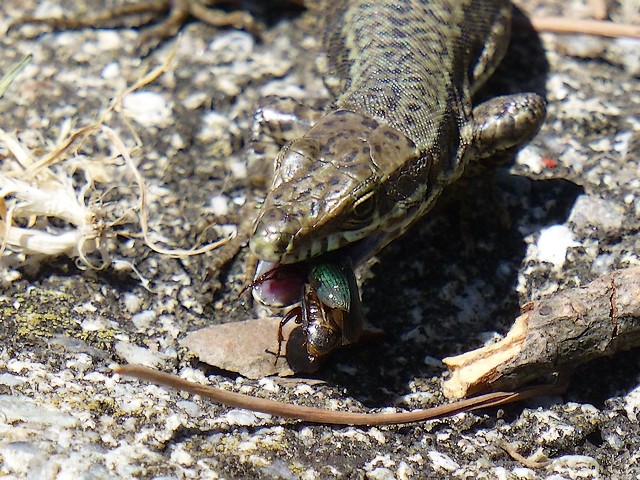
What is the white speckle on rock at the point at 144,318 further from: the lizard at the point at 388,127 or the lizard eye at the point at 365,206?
the lizard eye at the point at 365,206

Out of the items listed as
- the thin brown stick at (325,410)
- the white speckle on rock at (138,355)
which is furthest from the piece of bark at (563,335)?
the white speckle on rock at (138,355)

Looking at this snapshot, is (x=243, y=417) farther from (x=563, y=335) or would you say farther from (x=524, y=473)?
(x=563, y=335)

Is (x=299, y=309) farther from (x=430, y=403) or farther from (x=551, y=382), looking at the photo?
(x=551, y=382)

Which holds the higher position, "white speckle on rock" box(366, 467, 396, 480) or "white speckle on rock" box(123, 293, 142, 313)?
"white speckle on rock" box(366, 467, 396, 480)

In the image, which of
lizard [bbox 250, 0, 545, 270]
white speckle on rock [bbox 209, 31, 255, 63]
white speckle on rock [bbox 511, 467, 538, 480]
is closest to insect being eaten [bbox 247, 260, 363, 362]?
lizard [bbox 250, 0, 545, 270]

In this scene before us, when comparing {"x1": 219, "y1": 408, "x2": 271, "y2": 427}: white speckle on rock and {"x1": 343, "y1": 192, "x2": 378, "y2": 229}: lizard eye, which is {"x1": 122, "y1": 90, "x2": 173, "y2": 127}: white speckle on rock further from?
{"x1": 219, "y1": 408, "x2": 271, "y2": 427}: white speckle on rock

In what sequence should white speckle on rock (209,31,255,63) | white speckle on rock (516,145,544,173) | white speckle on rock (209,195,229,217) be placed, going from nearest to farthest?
white speckle on rock (209,195,229,217) → white speckle on rock (516,145,544,173) → white speckle on rock (209,31,255,63)

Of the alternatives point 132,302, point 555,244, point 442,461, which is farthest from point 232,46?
point 442,461
